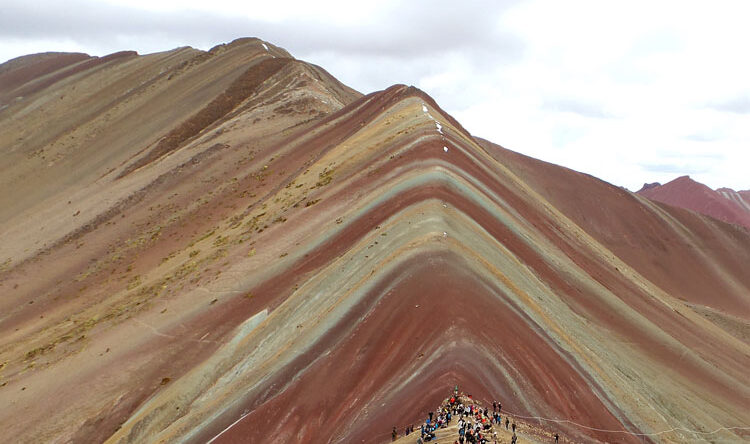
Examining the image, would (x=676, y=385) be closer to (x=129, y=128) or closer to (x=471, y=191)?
(x=471, y=191)

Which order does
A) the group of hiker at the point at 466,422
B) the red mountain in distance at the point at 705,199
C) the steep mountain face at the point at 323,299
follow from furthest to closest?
the red mountain in distance at the point at 705,199 < the steep mountain face at the point at 323,299 < the group of hiker at the point at 466,422

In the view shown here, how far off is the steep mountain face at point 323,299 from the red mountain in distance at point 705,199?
67.0 meters

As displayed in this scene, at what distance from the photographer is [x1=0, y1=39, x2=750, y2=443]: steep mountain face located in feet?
69.7

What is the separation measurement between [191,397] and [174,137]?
2098 inches

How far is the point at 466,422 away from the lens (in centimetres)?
1591

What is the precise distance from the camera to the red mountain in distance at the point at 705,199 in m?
144

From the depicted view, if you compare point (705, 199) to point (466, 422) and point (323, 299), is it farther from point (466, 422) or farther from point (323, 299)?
point (466, 422)

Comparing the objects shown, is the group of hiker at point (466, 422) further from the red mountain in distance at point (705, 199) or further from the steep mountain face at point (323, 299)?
the red mountain in distance at point (705, 199)

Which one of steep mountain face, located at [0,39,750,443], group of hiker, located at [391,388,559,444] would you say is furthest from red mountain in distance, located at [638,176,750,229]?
group of hiker, located at [391,388,559,444]

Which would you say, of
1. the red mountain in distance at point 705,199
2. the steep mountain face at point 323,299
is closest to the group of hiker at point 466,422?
the steep mountain face at point 323,299

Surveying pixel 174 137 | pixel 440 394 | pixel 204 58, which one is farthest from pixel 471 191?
pixel 204 58

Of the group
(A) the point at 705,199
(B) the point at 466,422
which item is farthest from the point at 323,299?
(A) the point at 705,199

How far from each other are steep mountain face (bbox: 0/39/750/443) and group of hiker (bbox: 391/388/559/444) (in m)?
0.61

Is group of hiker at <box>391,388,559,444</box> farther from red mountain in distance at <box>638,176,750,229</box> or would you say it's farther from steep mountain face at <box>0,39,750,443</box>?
→ red mountain in distance at <box>638,176,750,229</box>
